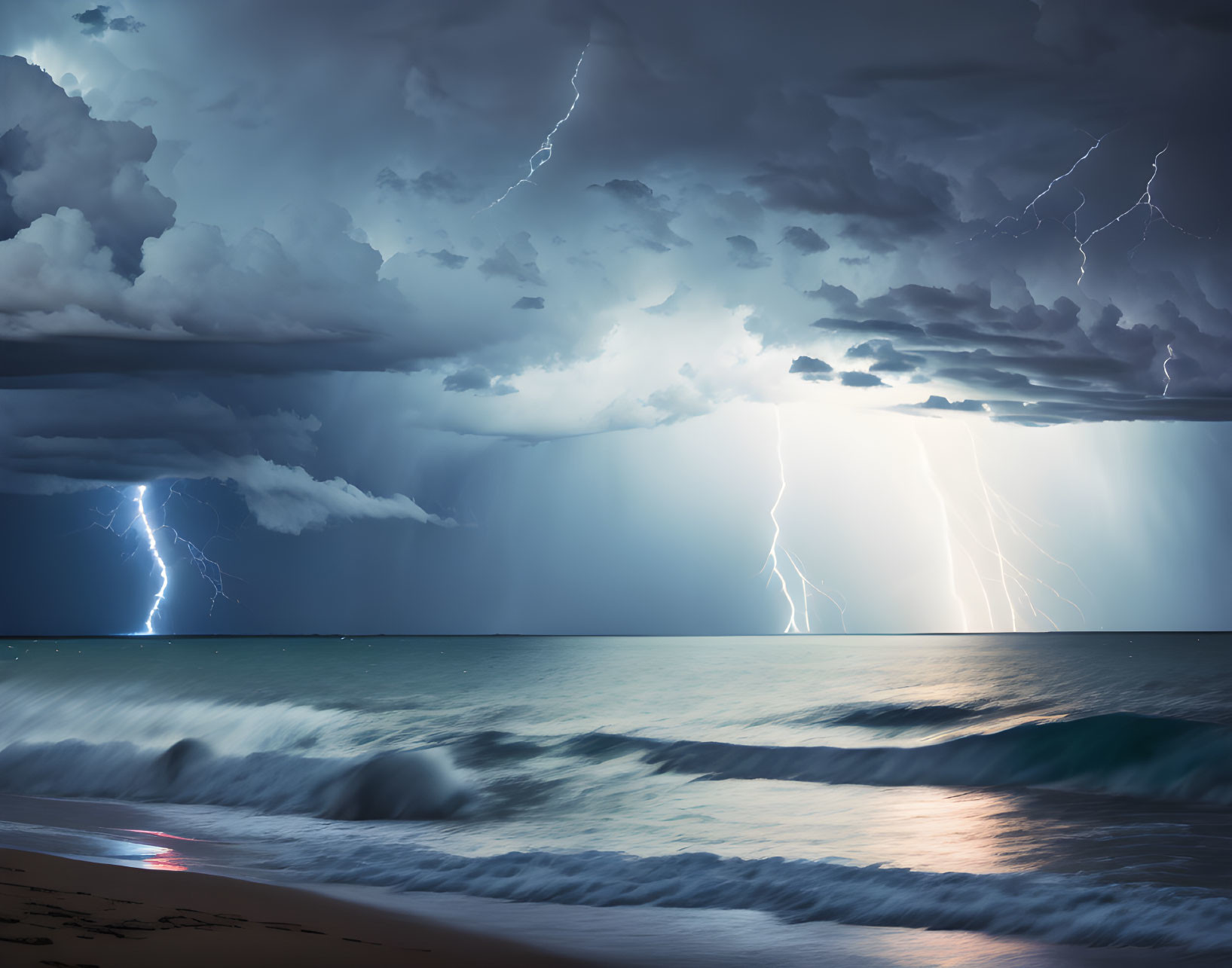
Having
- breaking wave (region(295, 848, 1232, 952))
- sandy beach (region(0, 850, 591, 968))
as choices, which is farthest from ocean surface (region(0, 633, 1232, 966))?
sandy beach (region(0, 850, 591, 968))

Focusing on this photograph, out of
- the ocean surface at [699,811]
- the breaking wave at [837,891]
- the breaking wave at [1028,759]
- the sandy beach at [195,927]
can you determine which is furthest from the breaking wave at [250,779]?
the sandy beach at [195,927]

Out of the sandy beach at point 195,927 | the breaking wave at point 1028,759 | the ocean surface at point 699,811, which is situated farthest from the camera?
the breaking wave at point 1028,759

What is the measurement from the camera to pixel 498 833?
1533 centimetres

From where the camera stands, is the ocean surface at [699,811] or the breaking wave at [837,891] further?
the ocean surface at [699,811]

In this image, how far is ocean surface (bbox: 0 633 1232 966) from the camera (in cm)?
983

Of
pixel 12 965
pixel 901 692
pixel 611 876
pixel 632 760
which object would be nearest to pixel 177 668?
pixel 901 692

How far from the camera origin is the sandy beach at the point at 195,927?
7.26 metres

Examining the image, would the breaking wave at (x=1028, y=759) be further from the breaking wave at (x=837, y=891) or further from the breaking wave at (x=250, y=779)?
the breaking wave at (x=837, y=891)

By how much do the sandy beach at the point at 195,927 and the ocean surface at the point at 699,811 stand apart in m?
1.04

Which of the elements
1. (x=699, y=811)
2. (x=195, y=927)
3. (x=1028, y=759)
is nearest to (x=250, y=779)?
(x=699, y=811)

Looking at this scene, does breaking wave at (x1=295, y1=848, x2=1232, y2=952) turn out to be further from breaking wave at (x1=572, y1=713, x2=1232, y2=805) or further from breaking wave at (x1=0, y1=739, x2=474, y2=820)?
breaking wave at (x1=572, y1=713, x2=1232, y2=805)

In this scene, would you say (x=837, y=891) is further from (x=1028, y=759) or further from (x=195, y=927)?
(x=1028, y=759)

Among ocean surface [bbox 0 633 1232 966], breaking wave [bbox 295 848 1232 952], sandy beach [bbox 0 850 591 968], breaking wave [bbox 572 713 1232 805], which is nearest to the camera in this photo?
sandy beach [bbox 0 850 591 968]

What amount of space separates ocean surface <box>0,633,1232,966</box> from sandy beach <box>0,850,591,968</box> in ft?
3.41
